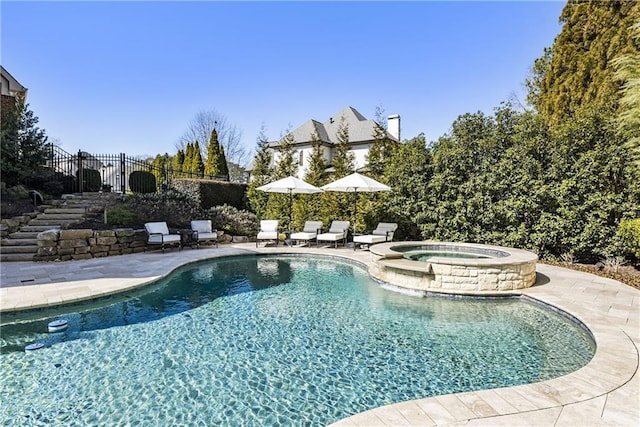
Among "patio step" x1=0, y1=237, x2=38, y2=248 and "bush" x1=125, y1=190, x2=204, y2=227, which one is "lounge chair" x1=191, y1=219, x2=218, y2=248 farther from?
"patio step" x1=0, y1=237, x2=38, y2=248

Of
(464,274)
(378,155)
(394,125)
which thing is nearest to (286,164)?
(378,155)

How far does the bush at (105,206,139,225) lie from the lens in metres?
12.1

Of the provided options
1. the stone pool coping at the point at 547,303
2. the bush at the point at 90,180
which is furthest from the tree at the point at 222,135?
the stone pool coping at the point at 547,303

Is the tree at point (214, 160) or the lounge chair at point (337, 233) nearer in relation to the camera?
the lounge chair at point (337, 233)

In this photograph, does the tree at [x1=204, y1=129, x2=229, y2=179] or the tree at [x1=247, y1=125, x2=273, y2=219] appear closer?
the tree at [x1=247, y1=125, x2=273, y2=219]

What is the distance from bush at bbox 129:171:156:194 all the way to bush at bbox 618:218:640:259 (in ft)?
60.1

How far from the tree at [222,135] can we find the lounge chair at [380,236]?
27.9 meters

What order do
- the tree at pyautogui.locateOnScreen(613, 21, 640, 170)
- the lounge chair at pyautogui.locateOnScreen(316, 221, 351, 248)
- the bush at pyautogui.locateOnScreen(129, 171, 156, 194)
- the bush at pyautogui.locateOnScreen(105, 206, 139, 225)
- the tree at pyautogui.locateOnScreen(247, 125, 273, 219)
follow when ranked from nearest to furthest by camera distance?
the tree at pyautogui.locateOnScreen(613, 21, 640, 170), the bush at pyautogui.locateOnScreen(105, 206, 139, 225), the lounge chair at pyautogui.locateOnScreen(316, 221, 351, 248), the bush at pyautogui.locateOnScreen(129, 171, 156, 194), the tree at pyautogui.locateOnScreen(247, 125, 273, 219)

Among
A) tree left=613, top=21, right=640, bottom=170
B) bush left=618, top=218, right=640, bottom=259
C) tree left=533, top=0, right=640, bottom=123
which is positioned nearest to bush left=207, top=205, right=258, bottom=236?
bush left=618, top=218, right=640, bottom=259

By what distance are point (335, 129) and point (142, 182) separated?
15574mm

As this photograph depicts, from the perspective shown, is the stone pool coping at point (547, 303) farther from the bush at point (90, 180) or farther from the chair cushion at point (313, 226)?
the bush at point (90, 180)

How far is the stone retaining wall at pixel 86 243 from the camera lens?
9703 mm

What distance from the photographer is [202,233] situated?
42.1ft

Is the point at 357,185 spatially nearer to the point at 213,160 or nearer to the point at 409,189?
the point at 409,189
